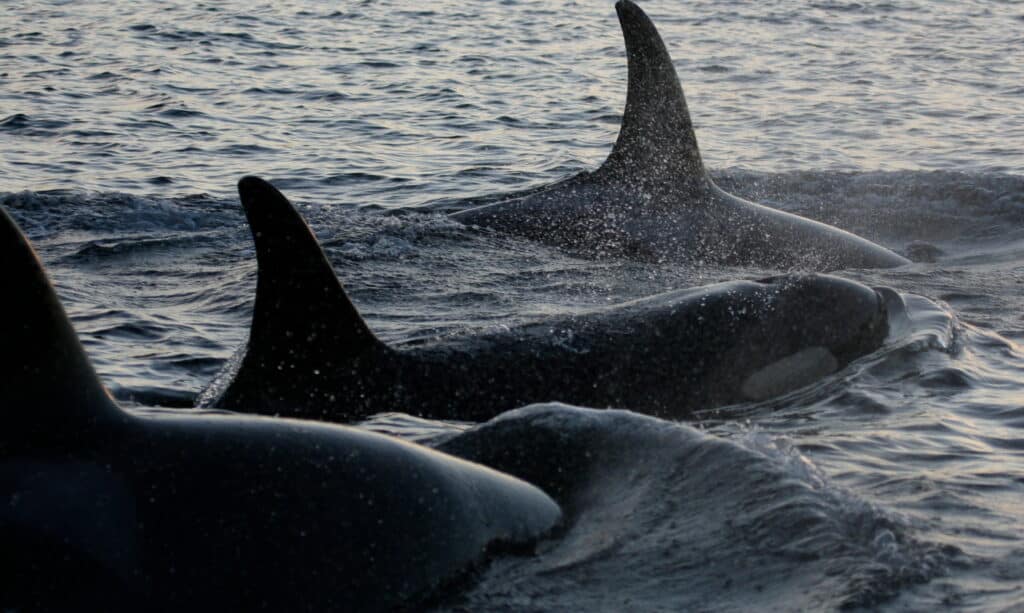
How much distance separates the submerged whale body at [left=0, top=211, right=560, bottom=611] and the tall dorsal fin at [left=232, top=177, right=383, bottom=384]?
4.44ft

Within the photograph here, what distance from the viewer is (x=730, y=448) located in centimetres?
494

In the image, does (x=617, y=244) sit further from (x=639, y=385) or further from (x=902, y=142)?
(x=902, y=142)

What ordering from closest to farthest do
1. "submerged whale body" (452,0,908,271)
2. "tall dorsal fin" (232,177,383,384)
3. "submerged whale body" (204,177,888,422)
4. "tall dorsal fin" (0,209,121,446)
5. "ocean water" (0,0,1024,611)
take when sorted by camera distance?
"tall dorsal fin" (0,209,121,446) → "ocean water" (0,0,1024,611) → "tall dorsal fin" (232,177,383,384) → "submerged whale body" (204,177,888,422) → "submerged whale body" (452,0,908,271)

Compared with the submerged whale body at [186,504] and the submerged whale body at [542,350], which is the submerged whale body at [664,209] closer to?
the submerged whale body at [542,350]

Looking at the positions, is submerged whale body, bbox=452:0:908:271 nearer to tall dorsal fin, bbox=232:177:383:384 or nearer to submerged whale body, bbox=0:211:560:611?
tall dorsal fin, bbox=232:177:383:384

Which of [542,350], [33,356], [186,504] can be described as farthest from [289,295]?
[33,356]

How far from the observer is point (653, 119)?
9852 mm

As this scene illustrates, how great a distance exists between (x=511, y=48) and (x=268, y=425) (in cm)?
2162

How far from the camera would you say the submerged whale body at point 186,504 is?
3459mm

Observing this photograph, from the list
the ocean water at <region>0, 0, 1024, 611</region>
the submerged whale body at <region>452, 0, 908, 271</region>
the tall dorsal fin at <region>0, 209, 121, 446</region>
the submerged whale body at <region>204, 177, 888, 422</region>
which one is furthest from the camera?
the submerged whale body at <region>452, 0, 908, 271</region>

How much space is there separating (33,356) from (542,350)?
3.23 metres

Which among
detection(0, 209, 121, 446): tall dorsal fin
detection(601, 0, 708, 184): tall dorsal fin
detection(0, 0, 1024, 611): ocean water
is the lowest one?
detection(0, 0, 1024, 611): ocean water

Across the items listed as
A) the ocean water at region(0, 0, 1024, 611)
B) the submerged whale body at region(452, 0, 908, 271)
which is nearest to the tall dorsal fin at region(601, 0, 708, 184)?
the submerged whale body at region(452, 0, 908, 271)

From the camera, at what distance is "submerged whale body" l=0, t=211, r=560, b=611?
3459mm
